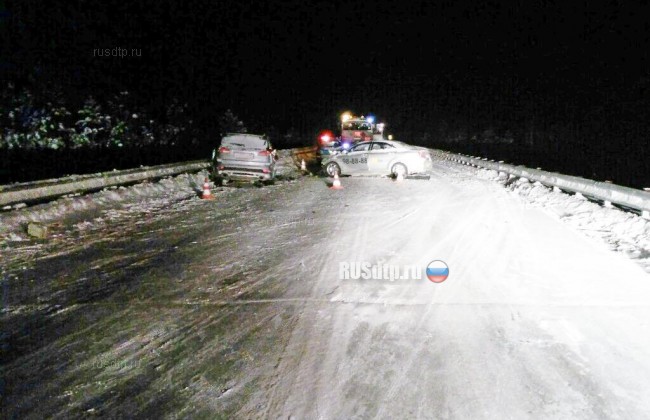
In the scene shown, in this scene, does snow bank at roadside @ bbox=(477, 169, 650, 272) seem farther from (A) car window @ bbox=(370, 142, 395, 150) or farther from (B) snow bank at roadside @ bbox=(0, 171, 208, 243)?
(B) snow bank at roadside @ bbox=(0, 171, 208, 243)

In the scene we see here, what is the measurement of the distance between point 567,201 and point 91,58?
175 ft

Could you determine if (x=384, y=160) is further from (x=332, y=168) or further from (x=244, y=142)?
(x=244, y=142)

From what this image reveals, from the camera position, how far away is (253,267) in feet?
28.2

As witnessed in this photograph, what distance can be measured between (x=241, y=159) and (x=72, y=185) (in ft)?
17.7

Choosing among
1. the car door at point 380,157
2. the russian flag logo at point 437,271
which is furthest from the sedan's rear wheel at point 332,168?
the russian flag logo at point 437,271

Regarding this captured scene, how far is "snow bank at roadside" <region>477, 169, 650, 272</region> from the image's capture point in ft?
32.2

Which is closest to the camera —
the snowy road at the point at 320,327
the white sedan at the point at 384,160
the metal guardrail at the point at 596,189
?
the snowy road at the point at 320,327

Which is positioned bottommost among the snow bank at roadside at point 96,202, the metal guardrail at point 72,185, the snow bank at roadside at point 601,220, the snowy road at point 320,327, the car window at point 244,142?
the snowy road at point 320,327

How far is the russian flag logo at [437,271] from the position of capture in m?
8.06

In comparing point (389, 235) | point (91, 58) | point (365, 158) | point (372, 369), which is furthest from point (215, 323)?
point (91, 58)

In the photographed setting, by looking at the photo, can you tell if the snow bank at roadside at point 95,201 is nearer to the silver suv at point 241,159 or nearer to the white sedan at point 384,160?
the silver suv at point 241,159

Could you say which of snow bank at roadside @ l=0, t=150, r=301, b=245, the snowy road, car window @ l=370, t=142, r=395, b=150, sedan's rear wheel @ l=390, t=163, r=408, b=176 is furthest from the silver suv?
the snowy road

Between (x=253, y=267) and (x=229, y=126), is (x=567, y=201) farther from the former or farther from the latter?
(x=229, y=126)

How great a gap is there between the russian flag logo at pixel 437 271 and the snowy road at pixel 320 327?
0.17 meters
